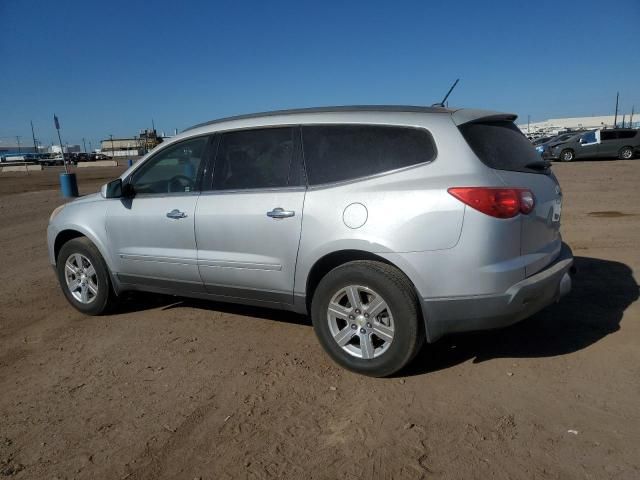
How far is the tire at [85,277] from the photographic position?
16.3 feet

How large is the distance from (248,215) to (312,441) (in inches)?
68.4

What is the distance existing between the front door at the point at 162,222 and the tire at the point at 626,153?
2674 cm

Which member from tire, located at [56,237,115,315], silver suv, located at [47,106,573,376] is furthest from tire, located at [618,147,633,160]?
tire, located at [56,237,115,315]

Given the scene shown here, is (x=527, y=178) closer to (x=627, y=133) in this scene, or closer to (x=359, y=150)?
(x=359, y=150)

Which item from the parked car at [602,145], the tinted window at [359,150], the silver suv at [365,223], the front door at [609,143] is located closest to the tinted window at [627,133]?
the parked car at [602,145]

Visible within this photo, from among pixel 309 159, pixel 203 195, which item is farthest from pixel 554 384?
pixel 203 195

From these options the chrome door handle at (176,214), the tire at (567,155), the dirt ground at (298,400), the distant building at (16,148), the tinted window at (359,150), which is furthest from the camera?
the distant building at (16,148)

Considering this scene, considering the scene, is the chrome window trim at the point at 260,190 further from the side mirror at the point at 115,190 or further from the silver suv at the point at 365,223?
the side mirror at the point at 115,190

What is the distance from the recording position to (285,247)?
377cm

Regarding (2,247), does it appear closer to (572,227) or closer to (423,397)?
(423,397)

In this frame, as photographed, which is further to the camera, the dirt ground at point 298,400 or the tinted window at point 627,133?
the tinted window at point 627,133

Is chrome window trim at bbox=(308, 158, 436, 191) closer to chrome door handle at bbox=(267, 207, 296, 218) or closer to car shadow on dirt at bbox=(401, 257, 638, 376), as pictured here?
chrome door handle at bbox=(267, 207, 296, 218)

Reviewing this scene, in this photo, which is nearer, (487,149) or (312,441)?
(312,441)

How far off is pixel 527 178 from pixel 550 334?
1457 millimetres
